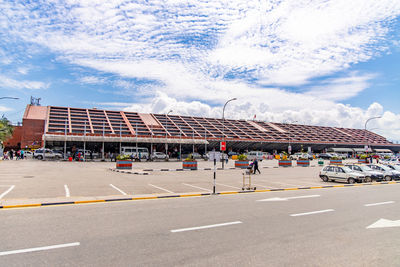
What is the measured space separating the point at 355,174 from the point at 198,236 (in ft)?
62.6

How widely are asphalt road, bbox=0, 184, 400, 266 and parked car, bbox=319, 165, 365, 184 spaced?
11.3m

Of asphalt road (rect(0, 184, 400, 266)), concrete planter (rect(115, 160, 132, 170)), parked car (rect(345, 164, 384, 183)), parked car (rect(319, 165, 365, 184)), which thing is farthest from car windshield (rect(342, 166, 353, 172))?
concrete planter (rect(115, 160, 132, 170))

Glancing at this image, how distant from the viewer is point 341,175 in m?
22.6

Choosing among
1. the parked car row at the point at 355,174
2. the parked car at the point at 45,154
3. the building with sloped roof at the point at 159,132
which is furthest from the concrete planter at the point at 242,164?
the parked car at the point at 45,154

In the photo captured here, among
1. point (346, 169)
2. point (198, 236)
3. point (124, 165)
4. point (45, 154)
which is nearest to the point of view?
point (198, 236)

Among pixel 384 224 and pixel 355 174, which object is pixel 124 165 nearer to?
pixel 355 174

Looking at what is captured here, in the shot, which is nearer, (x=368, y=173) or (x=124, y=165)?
(x=368, y=173)

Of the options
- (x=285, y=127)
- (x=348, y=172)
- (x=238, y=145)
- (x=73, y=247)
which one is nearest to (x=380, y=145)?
(x=285, y=127)

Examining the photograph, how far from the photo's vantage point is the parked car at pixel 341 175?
22.2m

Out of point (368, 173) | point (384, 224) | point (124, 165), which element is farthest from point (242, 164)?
point (384, 224)

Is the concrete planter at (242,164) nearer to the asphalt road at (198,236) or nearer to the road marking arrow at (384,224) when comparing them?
the asphalt road at (198,236)

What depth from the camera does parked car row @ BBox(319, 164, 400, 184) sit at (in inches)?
877

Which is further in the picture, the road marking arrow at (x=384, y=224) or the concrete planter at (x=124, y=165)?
the concrete planter at (x=124, y=165)

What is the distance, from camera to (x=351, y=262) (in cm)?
570
